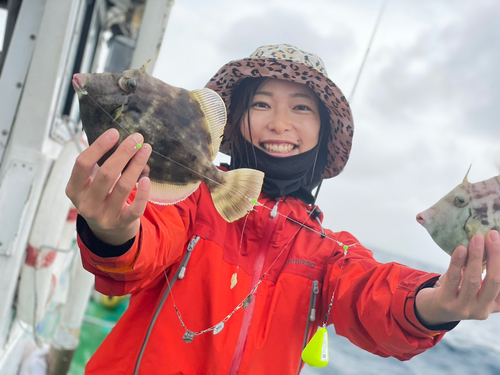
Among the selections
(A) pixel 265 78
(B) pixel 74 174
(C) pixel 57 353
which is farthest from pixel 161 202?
(C) pixel 57 353

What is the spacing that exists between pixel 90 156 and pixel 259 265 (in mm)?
1145

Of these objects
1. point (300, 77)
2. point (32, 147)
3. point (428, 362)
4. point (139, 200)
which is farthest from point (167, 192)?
point (428, 362)

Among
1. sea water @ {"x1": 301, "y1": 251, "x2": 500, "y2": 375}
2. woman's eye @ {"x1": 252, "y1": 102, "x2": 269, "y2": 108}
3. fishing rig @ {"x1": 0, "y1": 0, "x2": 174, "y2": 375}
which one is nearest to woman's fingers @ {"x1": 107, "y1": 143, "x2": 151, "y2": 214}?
woman's eye @ {"x1": 252, "y1": 102, "x2": 269, "y2": 108}

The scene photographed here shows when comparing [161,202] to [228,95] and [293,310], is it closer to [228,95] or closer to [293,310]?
[293,310]

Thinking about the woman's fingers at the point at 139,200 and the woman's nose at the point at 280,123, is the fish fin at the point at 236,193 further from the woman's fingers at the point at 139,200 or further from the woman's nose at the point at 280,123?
the woman's nose at the point at 280,123

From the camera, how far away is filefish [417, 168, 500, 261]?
4.17ft

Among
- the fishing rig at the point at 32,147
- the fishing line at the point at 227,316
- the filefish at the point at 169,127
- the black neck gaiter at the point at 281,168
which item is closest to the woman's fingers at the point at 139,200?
the filefish at the point at 169,127

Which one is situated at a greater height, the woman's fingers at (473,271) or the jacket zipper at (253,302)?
the woman's fingers at (473,271)

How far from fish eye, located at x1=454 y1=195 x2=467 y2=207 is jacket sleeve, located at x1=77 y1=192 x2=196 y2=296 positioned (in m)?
1.29

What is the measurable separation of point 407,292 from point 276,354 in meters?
0.79

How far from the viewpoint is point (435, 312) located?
139cm

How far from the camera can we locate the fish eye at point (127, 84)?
1.34 m

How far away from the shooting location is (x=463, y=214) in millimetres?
1294

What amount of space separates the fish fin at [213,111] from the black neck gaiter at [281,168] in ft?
1.57
